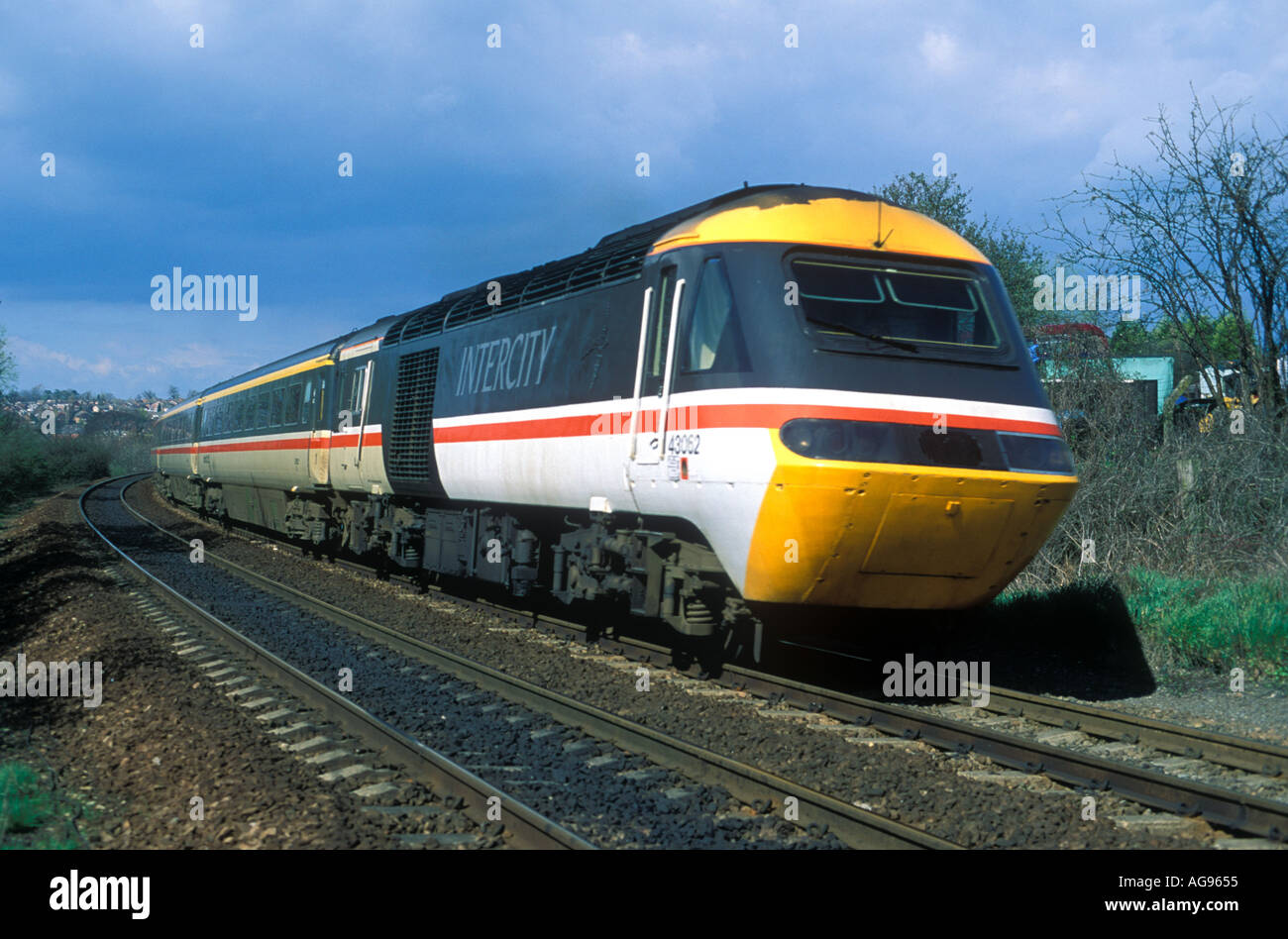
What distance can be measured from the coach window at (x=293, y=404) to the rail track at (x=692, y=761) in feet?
30.7

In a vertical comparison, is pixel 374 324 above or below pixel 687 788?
above

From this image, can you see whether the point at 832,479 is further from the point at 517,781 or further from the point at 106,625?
the point at 106,625

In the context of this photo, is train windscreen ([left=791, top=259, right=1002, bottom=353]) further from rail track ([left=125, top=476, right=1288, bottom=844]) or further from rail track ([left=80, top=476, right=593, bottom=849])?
rail track ([left=80, top=476, right=593, bottom=849])

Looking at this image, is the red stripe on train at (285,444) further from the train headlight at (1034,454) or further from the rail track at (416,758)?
the train headlight at (1034,454)

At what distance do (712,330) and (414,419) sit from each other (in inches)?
264

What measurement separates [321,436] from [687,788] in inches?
513

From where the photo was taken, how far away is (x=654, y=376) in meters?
7.89

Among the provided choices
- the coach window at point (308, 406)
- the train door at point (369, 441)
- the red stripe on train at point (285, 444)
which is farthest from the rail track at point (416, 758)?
the coach window at point (308, 406)

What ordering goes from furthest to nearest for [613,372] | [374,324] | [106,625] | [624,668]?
[374,324], [106,625], [624,668], [613,372]

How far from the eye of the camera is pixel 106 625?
11734mm

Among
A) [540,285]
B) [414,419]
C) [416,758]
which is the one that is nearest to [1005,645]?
[540,285]

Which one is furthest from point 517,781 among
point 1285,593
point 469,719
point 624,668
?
point 1285,593

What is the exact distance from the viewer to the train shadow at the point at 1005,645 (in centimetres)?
823
